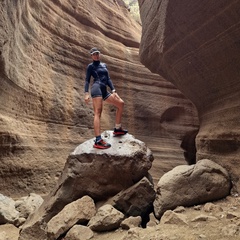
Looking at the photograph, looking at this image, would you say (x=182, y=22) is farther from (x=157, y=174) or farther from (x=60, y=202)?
(x=157, y=174)

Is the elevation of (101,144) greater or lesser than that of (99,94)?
lesser

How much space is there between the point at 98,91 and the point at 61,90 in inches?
208

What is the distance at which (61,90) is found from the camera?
10.4 metres

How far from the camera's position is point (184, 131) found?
13977mm

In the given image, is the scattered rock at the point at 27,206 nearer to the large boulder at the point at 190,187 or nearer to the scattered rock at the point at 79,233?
the scattered rock at the point at 79,233

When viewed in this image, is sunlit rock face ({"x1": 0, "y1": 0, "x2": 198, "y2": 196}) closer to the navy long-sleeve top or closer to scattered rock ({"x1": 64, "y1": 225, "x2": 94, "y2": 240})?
the navy long-sleeve top

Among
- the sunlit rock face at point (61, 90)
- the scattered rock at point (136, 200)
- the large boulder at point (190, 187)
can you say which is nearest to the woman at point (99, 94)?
the scattered rock at point (136, 200)

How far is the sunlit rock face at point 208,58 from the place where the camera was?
5.26m

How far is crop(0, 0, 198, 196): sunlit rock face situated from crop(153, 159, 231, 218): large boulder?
4.60 meters

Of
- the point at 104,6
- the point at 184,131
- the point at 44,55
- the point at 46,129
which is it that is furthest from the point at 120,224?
the point at 104,6

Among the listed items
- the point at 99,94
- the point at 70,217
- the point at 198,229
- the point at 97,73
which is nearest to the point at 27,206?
the point at 70,217

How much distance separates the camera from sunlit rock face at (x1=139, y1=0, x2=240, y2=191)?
526cm

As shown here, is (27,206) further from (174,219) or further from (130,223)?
(174,219)

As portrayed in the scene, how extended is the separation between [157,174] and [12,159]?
6.86m
